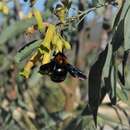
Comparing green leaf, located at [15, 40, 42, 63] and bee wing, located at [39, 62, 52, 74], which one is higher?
green leaf, located at [15, 40, 42, 63]

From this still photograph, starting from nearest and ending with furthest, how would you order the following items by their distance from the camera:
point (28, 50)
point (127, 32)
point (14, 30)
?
point (127, 32), point (28, 50), point (14, 30)

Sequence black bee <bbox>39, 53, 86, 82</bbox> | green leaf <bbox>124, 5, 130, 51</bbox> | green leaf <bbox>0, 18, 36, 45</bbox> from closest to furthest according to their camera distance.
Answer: green leaf <bbox>124, 5, 130, 51</bbox>, black bee <bbox>39, 53, 86, 82</bbox>, green leaf <bbox>0, 18, 36, 45</bbox>

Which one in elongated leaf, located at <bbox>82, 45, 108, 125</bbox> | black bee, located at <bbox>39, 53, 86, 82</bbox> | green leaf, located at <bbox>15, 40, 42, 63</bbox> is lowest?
elongated leaf, located at <bbox>82, 45, 108, 125</bbox>

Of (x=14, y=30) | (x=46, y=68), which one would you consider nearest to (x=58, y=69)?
(x=46, y=68)

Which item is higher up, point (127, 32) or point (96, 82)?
point (127, 32)

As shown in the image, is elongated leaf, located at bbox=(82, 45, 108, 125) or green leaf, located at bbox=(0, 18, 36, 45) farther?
green leaf, located at bbox=(0, 18, 36, 45)

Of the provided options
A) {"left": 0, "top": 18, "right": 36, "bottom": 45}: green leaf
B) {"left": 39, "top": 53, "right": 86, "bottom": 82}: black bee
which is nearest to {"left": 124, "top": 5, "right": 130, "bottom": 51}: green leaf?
{"left": 39, "top": 53, "right": 86, "bottom": 82}: black bee

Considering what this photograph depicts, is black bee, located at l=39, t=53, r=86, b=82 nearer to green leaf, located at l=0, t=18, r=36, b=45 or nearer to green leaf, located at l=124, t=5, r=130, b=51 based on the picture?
green leaf, located at l=124, t=5, r=130, b=51

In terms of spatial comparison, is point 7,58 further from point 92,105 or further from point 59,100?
point 92,105

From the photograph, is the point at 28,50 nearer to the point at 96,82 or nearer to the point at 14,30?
the point at 96,82

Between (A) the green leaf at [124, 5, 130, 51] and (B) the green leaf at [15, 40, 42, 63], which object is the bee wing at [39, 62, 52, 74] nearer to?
(B) the green leaf at [15, 40, 42, 63]

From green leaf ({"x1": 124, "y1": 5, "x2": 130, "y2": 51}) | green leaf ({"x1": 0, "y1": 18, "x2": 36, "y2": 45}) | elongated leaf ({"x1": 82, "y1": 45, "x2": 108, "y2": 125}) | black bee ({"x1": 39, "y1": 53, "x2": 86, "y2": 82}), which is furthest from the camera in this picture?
green leaf ({"x1": 0, "y1": 18, "x2": 36, "y2": 45})

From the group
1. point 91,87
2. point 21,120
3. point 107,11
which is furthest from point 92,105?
point 21,120
